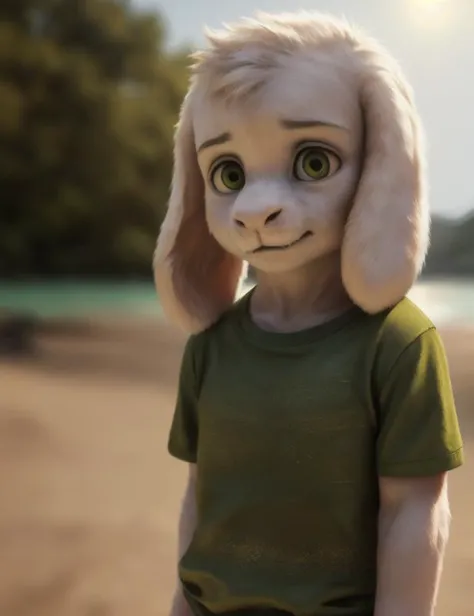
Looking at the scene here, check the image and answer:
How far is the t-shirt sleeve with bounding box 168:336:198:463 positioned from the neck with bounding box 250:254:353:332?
0.07 m

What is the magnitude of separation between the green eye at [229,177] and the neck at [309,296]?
0.07 meters

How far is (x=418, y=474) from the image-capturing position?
562 mm

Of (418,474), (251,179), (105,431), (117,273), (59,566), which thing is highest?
(251,179)

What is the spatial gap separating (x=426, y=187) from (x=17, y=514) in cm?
81

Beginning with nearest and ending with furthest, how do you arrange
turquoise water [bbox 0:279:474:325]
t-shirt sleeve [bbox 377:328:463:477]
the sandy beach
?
t-shirt sleeve [bbox 377:328:463:477] < the sandy beach < turquoise water [bbox 0:279:474:325]

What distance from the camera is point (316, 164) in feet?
1.94

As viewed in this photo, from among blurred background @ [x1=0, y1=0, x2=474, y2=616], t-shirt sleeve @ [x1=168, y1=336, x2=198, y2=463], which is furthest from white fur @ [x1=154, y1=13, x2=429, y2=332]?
blurred background @ [x1=0, y1=0, x2=474, y2=616]

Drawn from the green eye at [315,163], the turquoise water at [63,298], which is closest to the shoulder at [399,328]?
the green eye at [315,163]

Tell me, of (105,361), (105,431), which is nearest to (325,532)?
(105,431)

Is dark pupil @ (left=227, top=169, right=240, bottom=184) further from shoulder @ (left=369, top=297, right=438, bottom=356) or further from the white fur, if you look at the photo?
shoulder @ (left=369, top=297, right=438, bottom=356)

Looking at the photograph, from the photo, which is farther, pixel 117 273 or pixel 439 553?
pixel 117 273

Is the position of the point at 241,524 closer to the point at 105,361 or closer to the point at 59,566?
the point at 59,566

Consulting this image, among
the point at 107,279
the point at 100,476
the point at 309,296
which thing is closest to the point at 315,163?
the point at 309,296

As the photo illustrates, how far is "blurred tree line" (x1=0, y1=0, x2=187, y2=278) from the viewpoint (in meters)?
1.45
